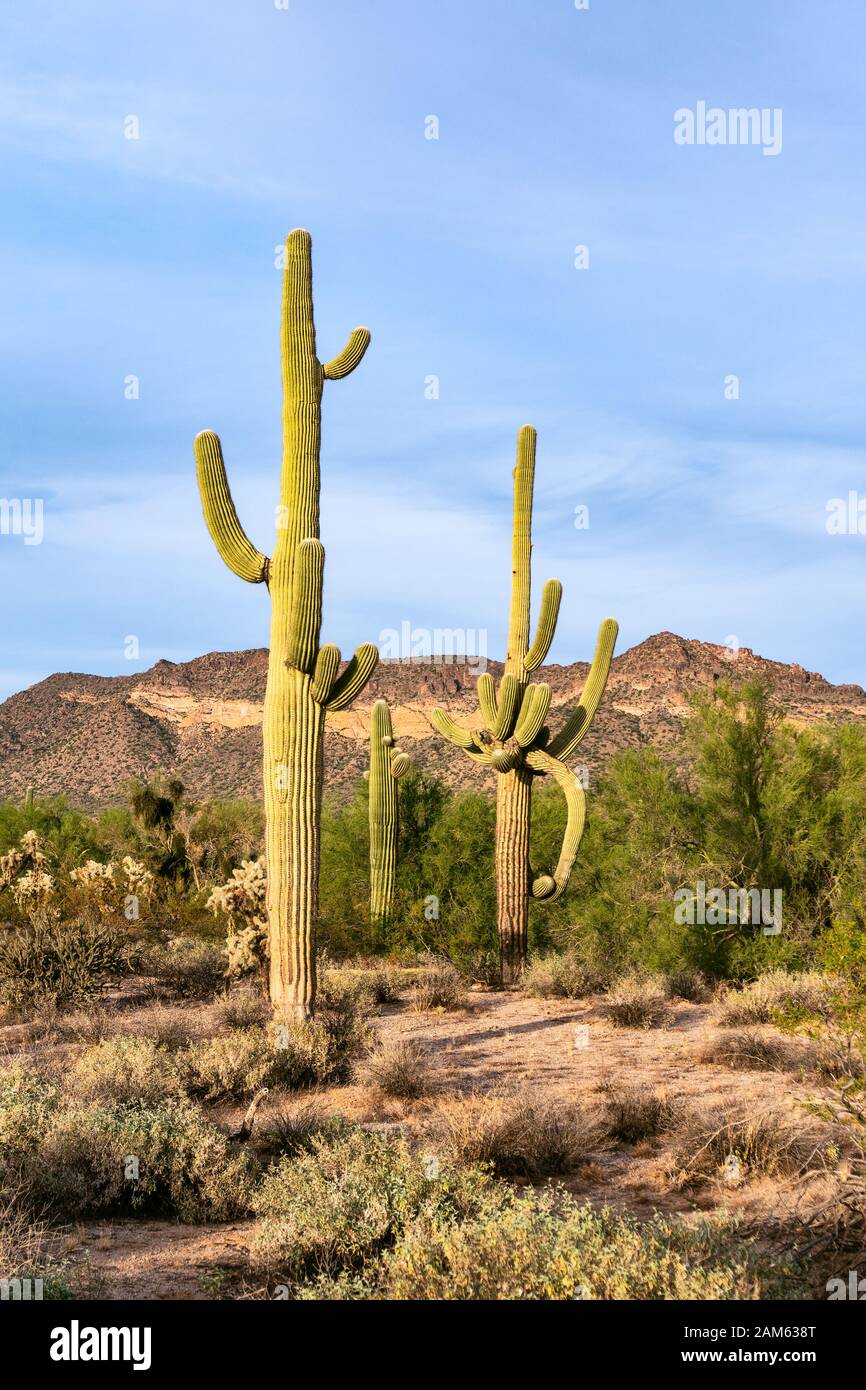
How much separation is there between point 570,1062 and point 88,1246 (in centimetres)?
561

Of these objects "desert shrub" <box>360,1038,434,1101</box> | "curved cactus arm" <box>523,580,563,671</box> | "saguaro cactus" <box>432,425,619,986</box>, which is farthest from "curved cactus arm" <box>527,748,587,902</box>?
"desert shrub" <box>360,1038,434,1101</box>

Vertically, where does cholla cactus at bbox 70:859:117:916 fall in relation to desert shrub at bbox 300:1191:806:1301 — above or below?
above

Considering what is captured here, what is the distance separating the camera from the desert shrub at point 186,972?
46.6 feet

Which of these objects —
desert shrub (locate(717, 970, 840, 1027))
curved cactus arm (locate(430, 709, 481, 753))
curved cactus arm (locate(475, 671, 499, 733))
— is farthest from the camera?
curved cactus arm (locate(430, 709, 481, 753))

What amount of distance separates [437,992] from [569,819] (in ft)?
12.1

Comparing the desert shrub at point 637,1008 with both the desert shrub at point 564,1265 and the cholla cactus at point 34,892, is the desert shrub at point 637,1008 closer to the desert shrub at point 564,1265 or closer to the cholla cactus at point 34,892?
the desert shrub at point 564,1265

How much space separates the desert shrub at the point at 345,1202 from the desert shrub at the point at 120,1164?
28cm

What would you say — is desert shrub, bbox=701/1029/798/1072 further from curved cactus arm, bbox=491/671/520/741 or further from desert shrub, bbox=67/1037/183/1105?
curved cactus arm, bbox=491/671/520/741

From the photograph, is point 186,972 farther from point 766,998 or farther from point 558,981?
point 766,998

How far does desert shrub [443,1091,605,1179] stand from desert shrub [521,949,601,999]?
24.9ft

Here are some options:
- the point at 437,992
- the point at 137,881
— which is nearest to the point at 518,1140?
the point at 437,992

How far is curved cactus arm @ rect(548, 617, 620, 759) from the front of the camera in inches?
671
